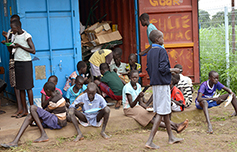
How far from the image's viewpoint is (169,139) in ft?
13.6

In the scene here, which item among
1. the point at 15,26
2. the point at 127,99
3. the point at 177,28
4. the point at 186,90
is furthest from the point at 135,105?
the point at 177,28

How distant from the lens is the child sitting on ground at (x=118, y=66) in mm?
6238

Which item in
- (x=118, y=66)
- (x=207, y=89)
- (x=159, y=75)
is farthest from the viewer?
(x=118, y=66)

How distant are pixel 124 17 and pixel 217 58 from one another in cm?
269

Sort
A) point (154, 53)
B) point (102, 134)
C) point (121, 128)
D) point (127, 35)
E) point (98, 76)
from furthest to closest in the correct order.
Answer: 1. point (127, 35)
2. point (98, 76)
3. point (121, 128)
4. point (102, 134)
5. point (154, 53)

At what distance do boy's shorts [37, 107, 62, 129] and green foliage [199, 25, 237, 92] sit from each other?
451 centimetres

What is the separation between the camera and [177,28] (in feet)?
23.1

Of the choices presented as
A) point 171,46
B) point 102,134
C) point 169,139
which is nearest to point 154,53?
point 169,139

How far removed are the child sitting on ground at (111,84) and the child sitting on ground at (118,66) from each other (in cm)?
45

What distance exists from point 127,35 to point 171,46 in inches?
52.7

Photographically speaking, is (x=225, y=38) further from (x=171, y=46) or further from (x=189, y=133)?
(x=189, y=133)

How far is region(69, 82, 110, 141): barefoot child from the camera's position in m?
4.46

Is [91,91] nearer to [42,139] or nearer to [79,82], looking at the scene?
[79,82]

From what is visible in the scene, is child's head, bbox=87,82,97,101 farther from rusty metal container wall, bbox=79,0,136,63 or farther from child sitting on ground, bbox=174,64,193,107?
rusty metal container wall, bbox=79,0,136,63
